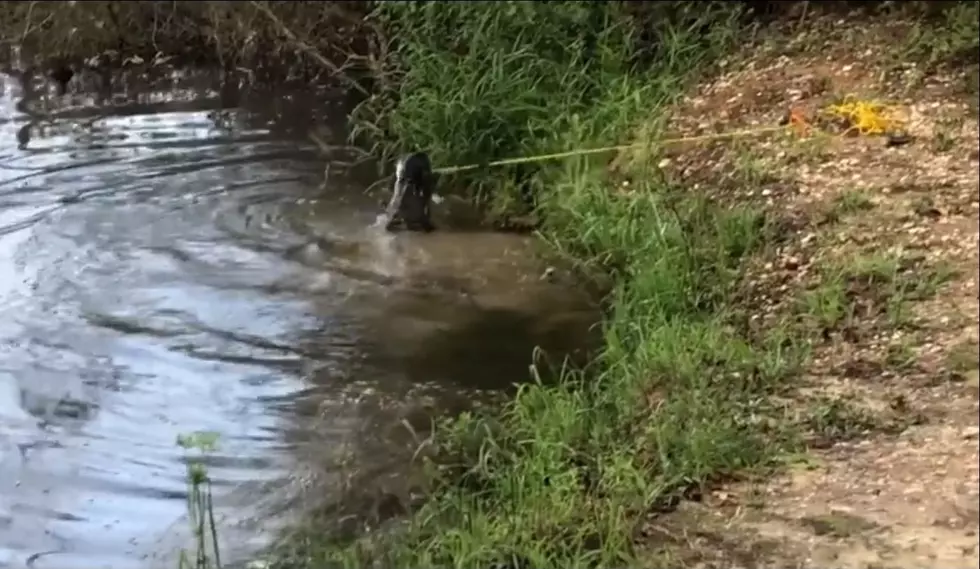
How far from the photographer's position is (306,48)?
5.52 meters

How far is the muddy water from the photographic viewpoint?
2955 mm

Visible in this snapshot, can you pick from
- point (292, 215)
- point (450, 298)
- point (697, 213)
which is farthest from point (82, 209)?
point (697, 213)

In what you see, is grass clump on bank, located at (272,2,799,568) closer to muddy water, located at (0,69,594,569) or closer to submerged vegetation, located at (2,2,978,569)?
submerged vegetation, located at (2,2,978,569)

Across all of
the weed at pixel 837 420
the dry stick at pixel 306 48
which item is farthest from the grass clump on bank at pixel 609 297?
the dry stick at pixel 306 48

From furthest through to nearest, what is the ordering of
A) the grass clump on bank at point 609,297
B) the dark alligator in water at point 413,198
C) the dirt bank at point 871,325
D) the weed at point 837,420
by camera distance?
the dark alligator in water at point 413,198 → the grass clump on bank at point 609,297 → the weed at point 837,420 → the dirt bank at point 871,325

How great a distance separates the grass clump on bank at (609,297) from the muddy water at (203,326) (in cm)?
23

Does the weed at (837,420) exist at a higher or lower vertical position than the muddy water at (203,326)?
higher

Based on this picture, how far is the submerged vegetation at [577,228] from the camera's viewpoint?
2.66 m

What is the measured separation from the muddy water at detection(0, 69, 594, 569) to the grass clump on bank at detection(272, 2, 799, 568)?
0.76ft

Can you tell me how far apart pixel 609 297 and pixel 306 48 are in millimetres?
2194

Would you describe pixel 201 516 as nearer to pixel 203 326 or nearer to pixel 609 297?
pixel 203 326

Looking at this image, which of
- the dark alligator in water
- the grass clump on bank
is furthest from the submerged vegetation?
the dark alligator in water

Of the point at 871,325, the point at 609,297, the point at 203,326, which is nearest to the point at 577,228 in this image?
the point at 609,297

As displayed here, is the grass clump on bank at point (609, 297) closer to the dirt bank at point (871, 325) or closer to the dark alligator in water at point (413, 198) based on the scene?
the dirt bank at point (871, 325)
